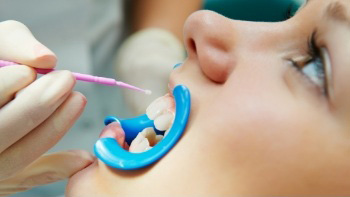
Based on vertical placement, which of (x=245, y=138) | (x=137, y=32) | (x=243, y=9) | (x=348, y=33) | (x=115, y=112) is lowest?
(x=115, y=112)

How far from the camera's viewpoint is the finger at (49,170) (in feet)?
2.80

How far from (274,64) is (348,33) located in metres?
0.13

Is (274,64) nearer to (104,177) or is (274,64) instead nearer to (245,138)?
(245,138)

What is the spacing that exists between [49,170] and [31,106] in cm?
22

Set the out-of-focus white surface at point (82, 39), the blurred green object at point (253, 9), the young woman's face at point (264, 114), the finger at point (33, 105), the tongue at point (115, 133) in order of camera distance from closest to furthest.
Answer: the young woman's face at point (264, 114), the finger at point (33, 105), the tongue at point (115, 133), the out-of-focus white surface at point (82, 39), the blurred green object at point (253, 9)

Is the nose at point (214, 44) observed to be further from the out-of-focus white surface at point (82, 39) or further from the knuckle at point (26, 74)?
the out-of-focus white surface at point (82, 39)

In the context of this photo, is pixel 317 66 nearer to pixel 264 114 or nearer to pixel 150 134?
pixel 264 114

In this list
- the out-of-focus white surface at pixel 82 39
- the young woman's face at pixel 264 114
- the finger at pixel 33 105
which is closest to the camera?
the young woman's face at pixel 264 114

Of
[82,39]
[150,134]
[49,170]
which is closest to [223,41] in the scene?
[150,134]

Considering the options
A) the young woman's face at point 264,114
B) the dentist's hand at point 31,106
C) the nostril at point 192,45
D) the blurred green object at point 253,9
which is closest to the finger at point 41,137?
the dentist's hand at point 31,106

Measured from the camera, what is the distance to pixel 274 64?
701 millimetres

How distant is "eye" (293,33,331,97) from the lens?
0.66 m

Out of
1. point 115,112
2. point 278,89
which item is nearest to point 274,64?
point 278,89

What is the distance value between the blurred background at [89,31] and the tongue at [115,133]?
0.53 meters
